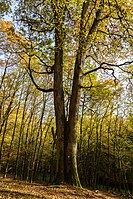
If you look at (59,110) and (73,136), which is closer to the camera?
(73,136)

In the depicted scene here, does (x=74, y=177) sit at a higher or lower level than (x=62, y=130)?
lower

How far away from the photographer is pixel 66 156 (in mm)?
9102

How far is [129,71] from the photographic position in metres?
11.0

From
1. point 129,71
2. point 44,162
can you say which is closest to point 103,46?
point 129,71

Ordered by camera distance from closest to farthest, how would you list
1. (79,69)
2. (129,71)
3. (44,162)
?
(79,69), (129,71), (44,162)

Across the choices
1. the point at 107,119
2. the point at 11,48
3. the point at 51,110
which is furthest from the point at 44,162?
the point at 11,48

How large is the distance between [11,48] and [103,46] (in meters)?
10.2

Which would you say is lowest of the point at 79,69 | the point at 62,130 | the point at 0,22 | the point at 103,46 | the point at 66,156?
the point at 66,156

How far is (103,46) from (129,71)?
1581 mm

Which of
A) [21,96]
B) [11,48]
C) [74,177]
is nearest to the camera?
[74,177]

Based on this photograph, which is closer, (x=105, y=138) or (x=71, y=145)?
(x=71, y=145)

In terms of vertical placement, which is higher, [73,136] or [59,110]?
[59,110]

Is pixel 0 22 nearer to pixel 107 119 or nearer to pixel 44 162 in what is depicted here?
pixel 107 119

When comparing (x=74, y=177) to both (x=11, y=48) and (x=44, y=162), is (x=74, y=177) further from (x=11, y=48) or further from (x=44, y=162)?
(x=44, y=162)
